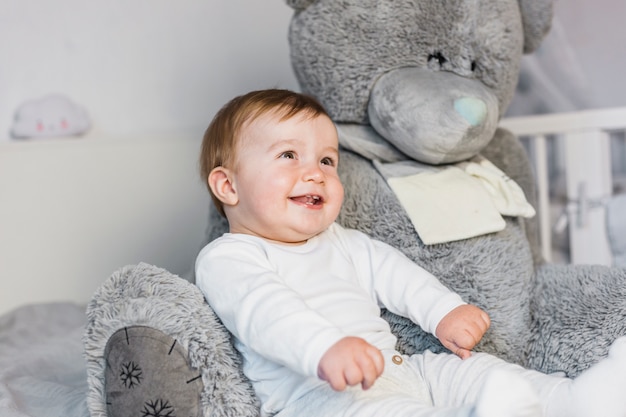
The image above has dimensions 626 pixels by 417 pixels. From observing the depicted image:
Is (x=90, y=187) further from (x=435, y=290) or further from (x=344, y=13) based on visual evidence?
(x=435, y=290)

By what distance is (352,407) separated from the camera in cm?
81

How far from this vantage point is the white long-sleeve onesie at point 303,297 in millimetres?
802

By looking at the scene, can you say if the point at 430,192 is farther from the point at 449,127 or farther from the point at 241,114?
the point at 241,114

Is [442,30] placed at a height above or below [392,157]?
above

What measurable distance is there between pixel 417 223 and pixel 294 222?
213mm

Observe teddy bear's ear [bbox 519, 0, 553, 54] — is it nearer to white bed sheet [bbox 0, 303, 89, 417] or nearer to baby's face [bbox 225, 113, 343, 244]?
baby's face [bbox 225, 113, 343, 244]

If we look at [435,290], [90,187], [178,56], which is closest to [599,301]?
[435,290]

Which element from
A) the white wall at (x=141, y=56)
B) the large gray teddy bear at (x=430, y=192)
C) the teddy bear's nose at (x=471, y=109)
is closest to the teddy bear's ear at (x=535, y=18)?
the large gray teddy bear at (x=430, y=192)

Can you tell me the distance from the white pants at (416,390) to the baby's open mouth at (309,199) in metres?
0.21

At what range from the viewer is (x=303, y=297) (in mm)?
950

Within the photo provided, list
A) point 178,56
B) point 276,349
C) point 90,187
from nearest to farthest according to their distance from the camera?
1. point 276,349
2. point 90,187
3. point 178,56

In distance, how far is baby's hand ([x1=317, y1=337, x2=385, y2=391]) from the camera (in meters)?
0.75

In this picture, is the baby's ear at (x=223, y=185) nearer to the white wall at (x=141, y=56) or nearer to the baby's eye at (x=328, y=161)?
the baby's eye at (x=328, y=161)

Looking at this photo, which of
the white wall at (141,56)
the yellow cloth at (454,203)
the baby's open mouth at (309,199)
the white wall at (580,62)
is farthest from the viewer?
the white wall at (580,62)
